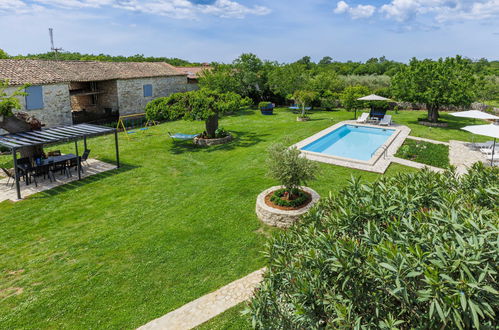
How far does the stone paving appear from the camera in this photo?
519 inches

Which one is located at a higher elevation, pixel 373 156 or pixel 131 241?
pixel 373 156

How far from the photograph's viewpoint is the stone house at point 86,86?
22.6m

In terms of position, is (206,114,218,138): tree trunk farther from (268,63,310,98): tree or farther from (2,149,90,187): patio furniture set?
(268,63,310,98): tree

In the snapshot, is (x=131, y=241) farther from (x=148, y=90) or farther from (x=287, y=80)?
(x=287, y=80)

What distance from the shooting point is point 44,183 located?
568 inches

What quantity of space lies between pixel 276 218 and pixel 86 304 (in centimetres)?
577

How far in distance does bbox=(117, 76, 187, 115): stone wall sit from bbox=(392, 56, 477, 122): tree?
22463 millimetres

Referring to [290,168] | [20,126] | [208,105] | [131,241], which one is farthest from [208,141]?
[131,241]

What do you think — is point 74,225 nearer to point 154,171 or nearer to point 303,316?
point 154,171

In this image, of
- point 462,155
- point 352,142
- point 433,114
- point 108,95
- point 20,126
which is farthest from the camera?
point 108,95

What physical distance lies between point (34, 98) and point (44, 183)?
37.6 ft

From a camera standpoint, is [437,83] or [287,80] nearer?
[437,83]

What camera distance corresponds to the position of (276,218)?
10.2 meters

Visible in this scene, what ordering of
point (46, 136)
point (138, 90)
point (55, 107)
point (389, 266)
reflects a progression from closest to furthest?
point (389, 266)
point (46, 136)
point (55, 107)
point (138, 90)
